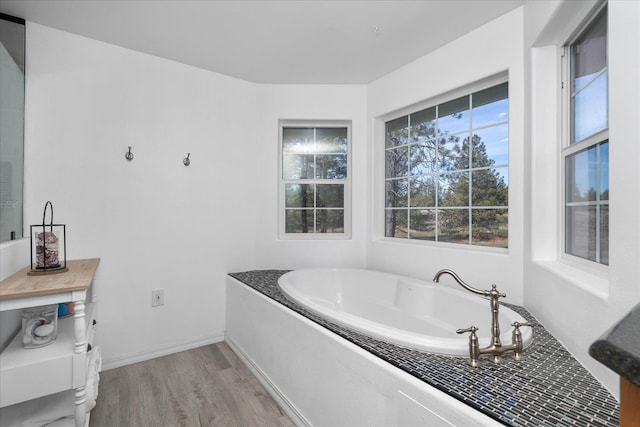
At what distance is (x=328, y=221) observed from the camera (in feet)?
10.7

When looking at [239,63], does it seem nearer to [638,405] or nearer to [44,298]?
[44,298]

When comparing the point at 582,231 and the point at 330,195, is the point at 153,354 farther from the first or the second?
the point at 582,231

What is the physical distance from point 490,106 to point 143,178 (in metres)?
2.53

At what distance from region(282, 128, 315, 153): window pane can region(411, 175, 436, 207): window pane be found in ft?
3.42

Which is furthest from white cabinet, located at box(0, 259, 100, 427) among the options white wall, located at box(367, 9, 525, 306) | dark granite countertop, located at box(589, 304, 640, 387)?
white wall, located at box(367, 9, 525, 306)

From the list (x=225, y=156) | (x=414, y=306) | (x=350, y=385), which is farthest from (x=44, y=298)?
(x=414, y=306)

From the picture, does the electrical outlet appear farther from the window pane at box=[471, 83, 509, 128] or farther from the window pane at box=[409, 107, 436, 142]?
the window pane at box=[471, 83, 509, 128]

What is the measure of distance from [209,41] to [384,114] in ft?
4.98

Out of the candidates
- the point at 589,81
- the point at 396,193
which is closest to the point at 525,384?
the point at 589,81

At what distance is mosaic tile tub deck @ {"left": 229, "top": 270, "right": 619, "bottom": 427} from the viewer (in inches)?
35.7

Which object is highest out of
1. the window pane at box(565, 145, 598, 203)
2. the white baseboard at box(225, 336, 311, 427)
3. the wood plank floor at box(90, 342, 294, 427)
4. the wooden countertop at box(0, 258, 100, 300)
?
the window pane at box(565, 145, 598, 203)

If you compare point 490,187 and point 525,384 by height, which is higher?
point 490,187

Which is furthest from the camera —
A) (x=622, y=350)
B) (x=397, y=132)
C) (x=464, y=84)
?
(x=397, y=132)

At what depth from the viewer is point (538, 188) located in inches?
71.1
